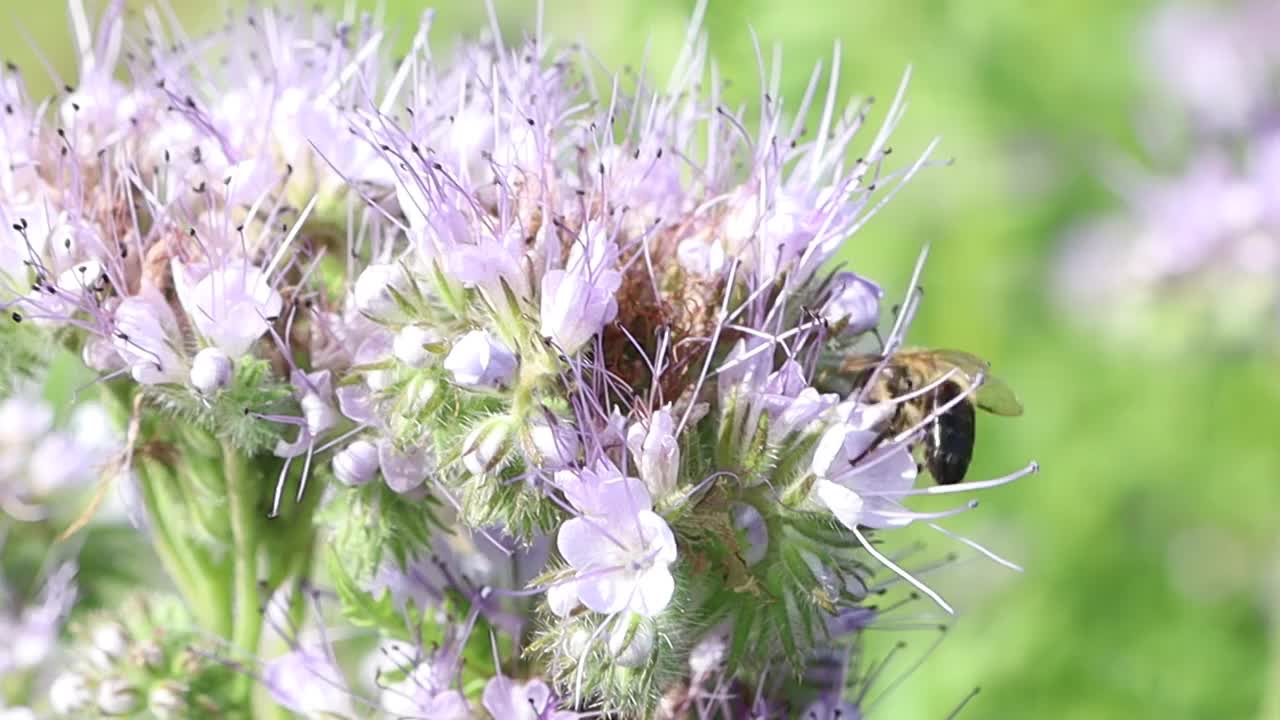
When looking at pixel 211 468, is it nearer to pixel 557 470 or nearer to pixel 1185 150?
pixel 557 470

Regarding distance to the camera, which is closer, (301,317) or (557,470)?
(557,470)

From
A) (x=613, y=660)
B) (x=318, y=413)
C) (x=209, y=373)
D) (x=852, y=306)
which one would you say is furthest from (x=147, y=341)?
(x=852, y=306)

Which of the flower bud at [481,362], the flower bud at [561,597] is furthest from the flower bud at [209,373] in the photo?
the flower bud at [561,597]

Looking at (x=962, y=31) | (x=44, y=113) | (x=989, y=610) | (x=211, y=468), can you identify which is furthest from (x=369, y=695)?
(x=962, y=31)

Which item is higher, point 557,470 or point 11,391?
point 557,470

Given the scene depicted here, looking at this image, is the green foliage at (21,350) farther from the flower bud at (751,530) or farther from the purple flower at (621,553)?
the flower bud at (751,530)

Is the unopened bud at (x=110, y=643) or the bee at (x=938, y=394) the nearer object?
the bee at (x=938, y=394)
